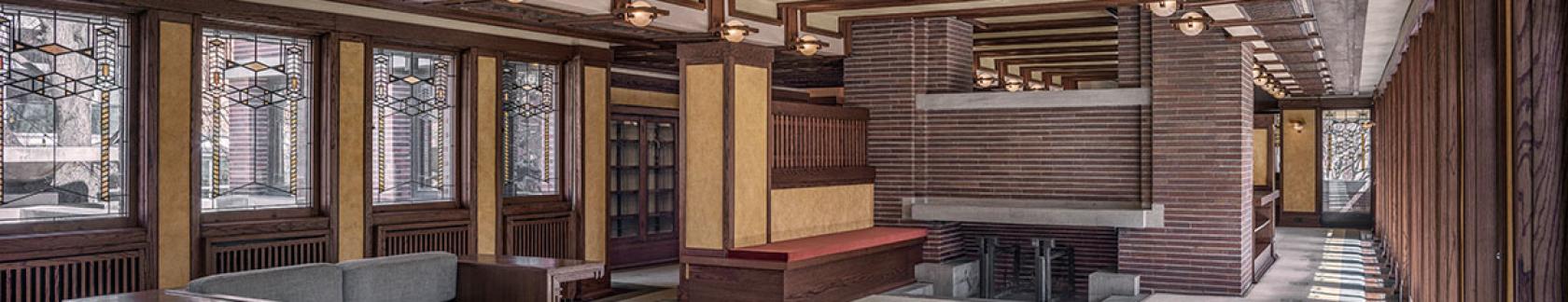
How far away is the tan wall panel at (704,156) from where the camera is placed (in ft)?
30.8

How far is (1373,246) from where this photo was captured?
52.1 ft

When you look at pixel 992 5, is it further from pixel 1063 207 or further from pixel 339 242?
pixel 339 242

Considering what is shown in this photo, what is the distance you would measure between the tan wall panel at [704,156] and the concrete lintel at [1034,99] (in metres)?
2.34

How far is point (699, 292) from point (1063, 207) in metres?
3.10

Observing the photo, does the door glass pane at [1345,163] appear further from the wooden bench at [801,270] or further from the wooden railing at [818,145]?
the wooden bench at [801,270]

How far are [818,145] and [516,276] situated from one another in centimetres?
410

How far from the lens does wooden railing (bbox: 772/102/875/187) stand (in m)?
10.0

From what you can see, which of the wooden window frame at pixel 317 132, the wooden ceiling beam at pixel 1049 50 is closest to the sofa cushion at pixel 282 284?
the wooden window frame at pixel 317 132

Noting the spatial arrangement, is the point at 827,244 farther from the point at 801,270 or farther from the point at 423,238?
the point at 423,238

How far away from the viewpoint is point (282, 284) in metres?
6.12

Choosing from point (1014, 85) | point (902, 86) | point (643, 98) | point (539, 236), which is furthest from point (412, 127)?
point (1014, 85)

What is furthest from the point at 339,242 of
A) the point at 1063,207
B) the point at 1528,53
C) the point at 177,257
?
the point at 1528,53

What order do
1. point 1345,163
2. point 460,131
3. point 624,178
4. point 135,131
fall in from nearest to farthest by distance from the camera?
point 135,131 → point 460,131 → point 624,178 → point 1345,163

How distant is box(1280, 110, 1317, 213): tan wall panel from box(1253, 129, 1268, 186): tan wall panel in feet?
5.62
